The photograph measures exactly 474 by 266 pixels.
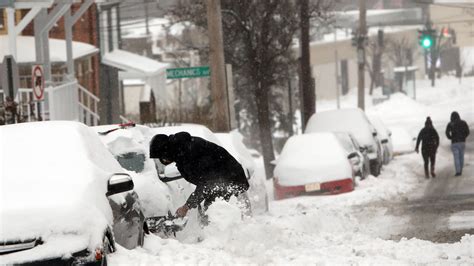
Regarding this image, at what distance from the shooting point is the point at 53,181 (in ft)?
28.4

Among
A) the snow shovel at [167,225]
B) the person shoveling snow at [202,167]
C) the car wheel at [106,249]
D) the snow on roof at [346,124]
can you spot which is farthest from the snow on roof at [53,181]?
the snow on roof at [346,124]

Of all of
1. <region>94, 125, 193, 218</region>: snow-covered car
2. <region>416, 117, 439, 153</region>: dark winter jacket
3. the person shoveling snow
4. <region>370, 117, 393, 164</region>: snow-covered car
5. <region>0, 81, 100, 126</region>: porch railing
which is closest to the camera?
the person shoveling snow

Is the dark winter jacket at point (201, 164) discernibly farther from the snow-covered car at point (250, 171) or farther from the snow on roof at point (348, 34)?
the snow on roof at point (348, 34)

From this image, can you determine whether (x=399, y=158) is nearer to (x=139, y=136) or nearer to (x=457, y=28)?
(x=139, y=136)

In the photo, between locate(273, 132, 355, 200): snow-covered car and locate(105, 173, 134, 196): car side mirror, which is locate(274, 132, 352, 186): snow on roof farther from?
locate(105, 173, 134, 196): car side mirror

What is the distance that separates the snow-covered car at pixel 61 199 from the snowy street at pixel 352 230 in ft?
1.15

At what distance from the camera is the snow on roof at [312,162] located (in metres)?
22.1

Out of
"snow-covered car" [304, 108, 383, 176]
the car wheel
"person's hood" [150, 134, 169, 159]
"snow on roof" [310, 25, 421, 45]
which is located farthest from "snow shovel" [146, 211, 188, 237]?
"snow on roof" [310, 25, 421, 45]

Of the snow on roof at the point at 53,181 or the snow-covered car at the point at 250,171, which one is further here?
the snow-covered car at the point at 250,171

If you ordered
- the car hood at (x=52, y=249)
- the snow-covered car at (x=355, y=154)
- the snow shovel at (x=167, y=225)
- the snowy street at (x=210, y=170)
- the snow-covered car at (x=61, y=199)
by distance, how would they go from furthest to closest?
the snow-covered car at (x=355, y=154) → the snow shovel at (x=167, y=225) → the snowy street at (x=210, y=170) → the snow-covered car at (x=61, y=199) → the car hood at (x=52, y=249)

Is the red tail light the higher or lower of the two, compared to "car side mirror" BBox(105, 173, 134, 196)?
lower

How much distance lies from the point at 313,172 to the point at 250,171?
5277 mm

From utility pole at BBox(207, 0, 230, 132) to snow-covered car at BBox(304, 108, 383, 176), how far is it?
206 inches

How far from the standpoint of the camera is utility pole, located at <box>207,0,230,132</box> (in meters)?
24.0
